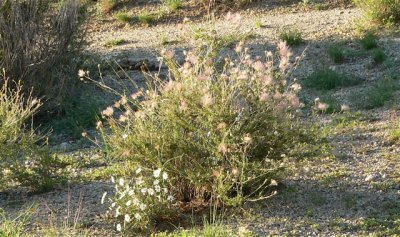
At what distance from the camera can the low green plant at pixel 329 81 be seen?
32.4 ft

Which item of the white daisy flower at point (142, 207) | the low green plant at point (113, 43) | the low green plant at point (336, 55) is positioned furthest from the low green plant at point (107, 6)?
the white daisy flower at point (142, 207)

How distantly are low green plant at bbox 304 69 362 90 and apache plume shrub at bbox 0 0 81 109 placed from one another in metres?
2.89

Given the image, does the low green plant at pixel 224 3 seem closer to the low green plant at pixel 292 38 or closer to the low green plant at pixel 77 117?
the low green plant at pixel 292 38

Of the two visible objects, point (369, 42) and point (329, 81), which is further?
point (369, 42)

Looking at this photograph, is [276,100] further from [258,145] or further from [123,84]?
[123,84]

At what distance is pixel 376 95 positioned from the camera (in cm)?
892

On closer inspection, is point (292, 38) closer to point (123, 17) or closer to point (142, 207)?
point (123, 17)

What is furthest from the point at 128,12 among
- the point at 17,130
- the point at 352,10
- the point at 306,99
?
the point at 17,130

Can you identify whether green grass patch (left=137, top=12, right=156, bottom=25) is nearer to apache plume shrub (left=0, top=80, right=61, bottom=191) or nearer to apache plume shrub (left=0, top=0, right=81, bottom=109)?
apache plume shrub (left=0, top=0, right=81, bottom=109)

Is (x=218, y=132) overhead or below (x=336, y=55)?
overhead

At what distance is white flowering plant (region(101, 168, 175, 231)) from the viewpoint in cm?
544

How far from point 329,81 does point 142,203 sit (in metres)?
4.93

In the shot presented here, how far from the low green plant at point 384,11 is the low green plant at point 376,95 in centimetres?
250

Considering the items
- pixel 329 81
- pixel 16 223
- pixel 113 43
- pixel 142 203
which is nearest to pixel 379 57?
pixel 329 81
